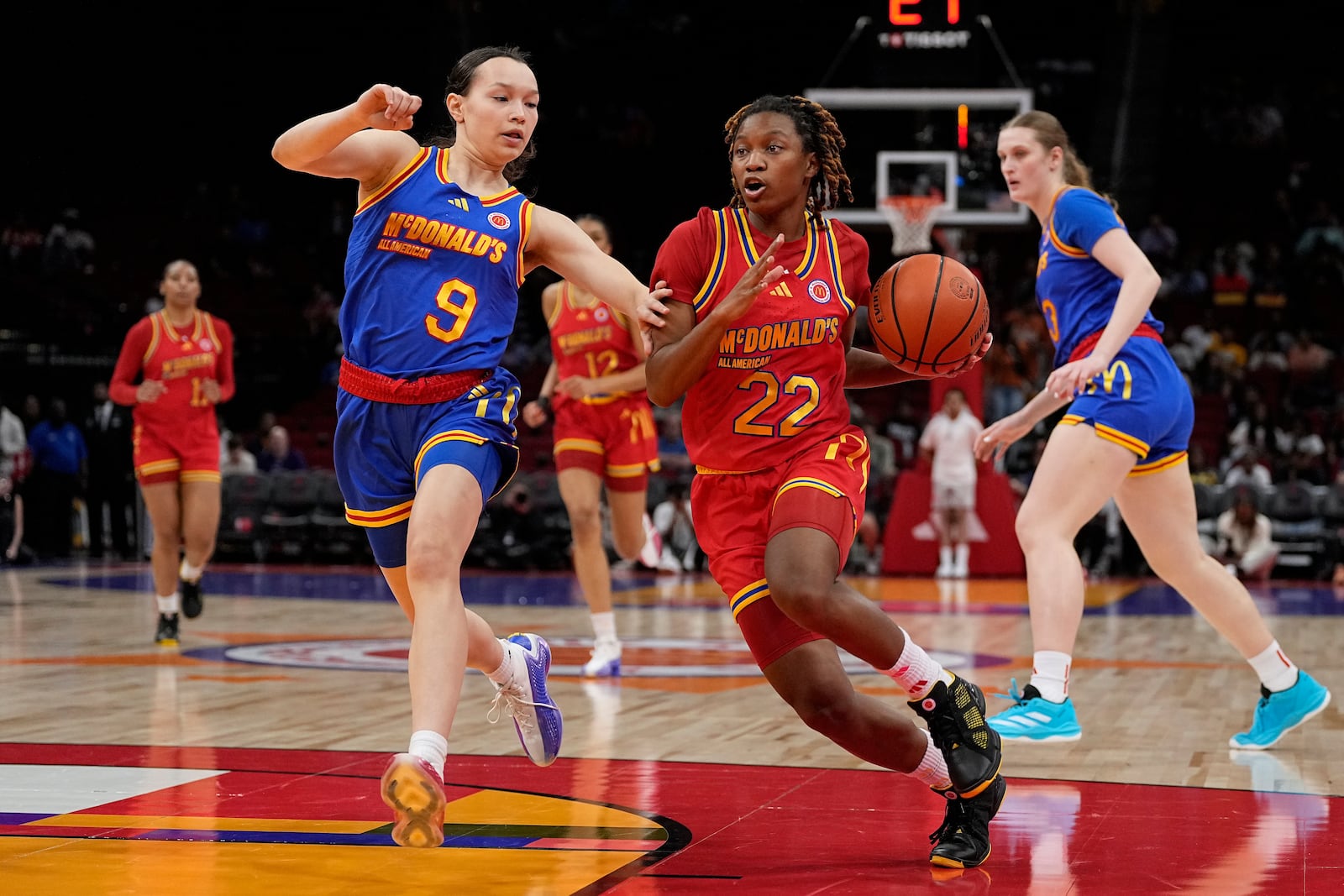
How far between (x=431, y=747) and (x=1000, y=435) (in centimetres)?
223

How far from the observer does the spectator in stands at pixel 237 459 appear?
56.1 feet

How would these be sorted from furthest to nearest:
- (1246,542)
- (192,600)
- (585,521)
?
(1246,542)
(192,600)
(585,521)

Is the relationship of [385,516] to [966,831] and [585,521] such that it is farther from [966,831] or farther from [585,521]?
[585,521]

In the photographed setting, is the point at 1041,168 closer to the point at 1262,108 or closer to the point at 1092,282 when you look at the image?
the point at 1092,282

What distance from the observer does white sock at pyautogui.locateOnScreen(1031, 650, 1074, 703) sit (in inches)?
210

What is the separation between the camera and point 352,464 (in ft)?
13.8

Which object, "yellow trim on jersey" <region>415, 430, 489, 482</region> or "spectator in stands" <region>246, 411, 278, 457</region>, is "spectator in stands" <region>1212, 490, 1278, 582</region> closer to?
"spectator in stands" <region>246, 411, 278, 457</region>

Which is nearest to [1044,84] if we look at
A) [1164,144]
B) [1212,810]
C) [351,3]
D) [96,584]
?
[1164,144]

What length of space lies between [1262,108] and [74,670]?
22.1m

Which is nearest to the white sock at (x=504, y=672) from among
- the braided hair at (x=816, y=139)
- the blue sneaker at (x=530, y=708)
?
the blue sneaker at (x=530, y=708)

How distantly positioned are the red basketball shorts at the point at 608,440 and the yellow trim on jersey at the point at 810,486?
393cm

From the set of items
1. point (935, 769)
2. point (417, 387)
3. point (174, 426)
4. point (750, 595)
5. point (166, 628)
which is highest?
point (417, 387)

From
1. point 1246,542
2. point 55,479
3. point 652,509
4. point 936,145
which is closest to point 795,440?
point 1246,542

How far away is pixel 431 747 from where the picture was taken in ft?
11.8
